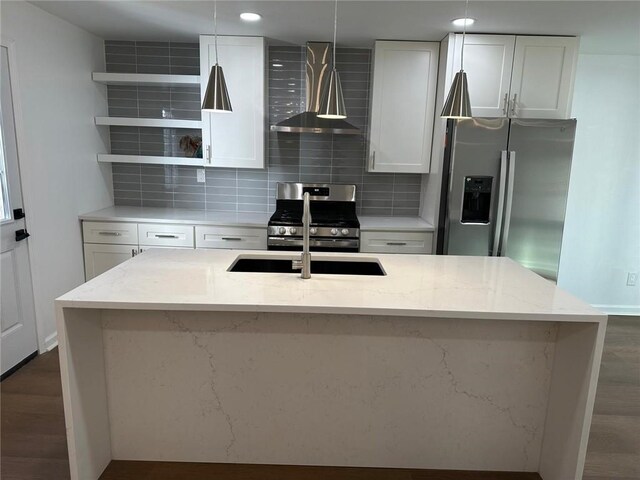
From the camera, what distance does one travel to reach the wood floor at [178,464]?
2074 millimetres

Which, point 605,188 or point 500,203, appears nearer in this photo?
point 500,203

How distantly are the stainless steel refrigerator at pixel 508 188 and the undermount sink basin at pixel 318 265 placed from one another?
1.24 meters

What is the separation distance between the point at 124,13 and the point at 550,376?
3434 mm

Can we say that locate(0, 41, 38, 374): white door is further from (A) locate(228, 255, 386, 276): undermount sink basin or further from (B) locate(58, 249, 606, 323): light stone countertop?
(A) locate(228, 255, 386, 276): undermount sink basin

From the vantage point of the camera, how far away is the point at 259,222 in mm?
3705

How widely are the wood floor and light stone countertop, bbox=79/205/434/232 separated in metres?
1.25

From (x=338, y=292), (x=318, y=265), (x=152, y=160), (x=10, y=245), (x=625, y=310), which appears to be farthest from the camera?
(x=625, y=310)

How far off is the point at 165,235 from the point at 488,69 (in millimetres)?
2853

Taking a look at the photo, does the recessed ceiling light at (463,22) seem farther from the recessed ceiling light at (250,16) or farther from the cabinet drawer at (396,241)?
the cabinet drawer at (396,241)

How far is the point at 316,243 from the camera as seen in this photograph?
3582 millimetres

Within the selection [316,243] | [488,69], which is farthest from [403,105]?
[316,243]

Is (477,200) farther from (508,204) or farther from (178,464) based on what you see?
(178,464)

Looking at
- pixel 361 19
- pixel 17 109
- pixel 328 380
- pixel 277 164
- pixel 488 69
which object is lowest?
pixel 328 380

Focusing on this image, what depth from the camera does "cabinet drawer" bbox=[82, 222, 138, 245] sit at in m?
3.65
